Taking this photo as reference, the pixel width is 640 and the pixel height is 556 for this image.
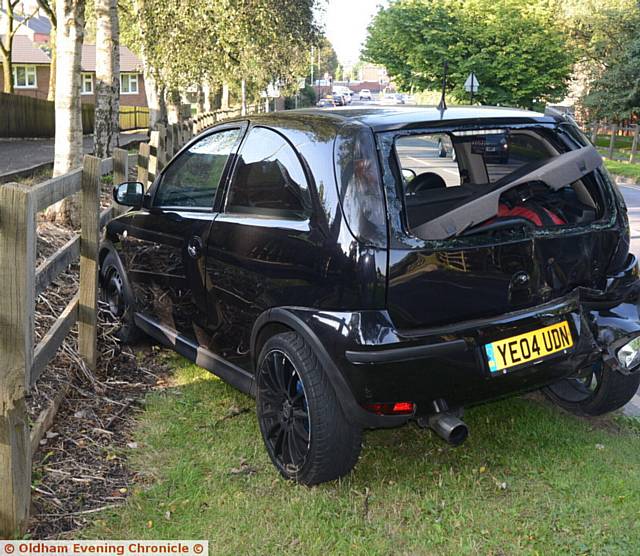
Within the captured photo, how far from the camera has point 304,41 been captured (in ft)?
86.5

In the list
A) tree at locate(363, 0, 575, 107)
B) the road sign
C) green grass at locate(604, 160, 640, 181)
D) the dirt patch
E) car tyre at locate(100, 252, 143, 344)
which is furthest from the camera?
tree at locate(363, 0, 575, 107)

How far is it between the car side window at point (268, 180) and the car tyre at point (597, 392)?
1.96 metres

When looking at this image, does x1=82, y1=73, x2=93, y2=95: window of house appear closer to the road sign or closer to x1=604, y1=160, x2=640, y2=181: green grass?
the road sign

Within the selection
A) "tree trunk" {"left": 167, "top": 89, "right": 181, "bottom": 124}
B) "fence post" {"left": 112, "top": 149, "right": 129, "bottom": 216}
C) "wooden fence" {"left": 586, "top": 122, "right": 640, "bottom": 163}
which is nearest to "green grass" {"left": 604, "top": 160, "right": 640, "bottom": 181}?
"wooden fence" {"left": 586, "top": 122, "right": 640, "bottom": 163}

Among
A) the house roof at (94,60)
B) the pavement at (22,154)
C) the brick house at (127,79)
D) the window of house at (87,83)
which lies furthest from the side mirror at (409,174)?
the window of house at (87,83)

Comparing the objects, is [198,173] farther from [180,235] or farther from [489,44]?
[489,44]

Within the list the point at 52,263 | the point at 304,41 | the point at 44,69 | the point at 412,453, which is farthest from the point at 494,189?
the point at 44,69

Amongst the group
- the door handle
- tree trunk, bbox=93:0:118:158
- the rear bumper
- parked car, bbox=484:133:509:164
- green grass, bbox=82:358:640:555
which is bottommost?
green grass, bbox=82:358:640:555

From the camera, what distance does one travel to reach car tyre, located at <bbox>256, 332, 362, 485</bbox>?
11.8ft

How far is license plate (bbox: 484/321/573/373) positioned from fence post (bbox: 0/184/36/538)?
202 centimetres

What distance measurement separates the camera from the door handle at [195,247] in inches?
178

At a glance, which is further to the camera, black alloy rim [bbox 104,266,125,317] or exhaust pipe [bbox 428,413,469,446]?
black alloy rim [bbox 104,266,125,317]

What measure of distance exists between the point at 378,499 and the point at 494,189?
1.59 metres

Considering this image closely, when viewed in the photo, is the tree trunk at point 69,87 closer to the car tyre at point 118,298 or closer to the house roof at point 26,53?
the car tyre at point 118,298
